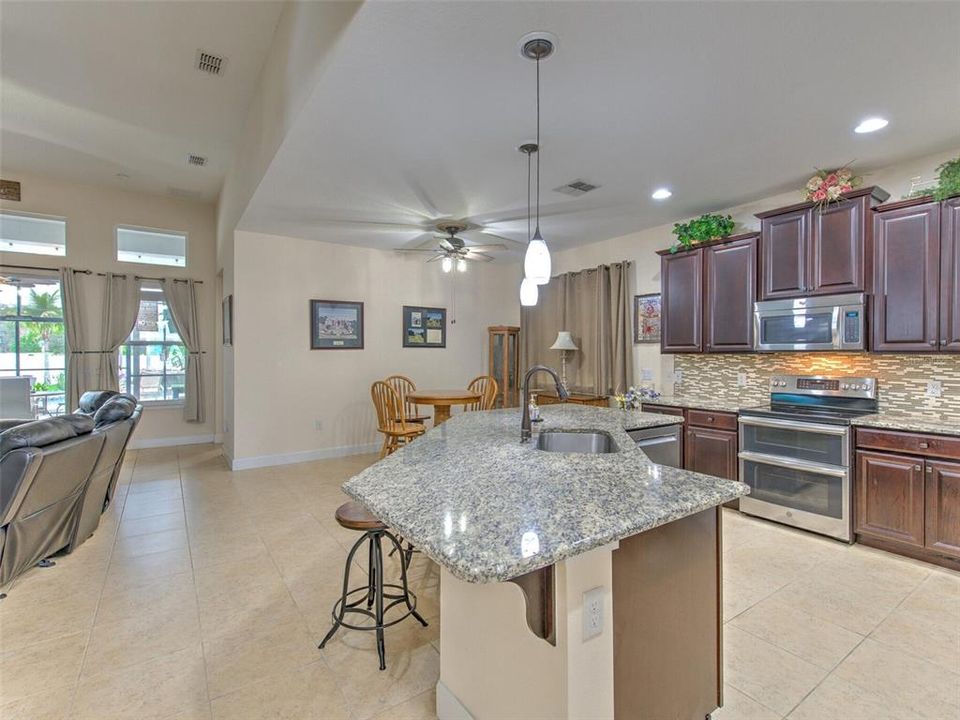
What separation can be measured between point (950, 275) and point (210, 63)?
5307mm

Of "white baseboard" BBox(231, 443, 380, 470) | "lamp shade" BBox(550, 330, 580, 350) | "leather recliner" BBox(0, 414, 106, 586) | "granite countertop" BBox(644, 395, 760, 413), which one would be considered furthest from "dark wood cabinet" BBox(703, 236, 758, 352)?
"leather recliner" BBox(0, 414, 106, 586)

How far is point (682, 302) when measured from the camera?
422 centimetres

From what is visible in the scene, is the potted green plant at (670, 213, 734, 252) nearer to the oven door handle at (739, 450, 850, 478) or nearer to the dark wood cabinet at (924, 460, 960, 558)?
the oven door handle at (739, 450, 850, 478)

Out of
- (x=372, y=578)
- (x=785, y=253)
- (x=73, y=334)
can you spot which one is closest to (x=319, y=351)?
(x=73, y=334)

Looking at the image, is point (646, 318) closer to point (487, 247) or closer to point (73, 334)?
point (487, 247)

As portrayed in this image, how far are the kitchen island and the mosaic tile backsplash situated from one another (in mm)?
2720

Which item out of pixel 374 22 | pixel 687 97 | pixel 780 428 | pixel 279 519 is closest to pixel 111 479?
pixel 279 519

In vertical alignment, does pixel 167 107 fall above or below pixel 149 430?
above

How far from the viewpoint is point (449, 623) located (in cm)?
161

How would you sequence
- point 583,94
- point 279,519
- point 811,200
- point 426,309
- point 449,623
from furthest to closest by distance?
point 426,309 < point 279,519 < point 811,200 < point 583,94 < point 449,623

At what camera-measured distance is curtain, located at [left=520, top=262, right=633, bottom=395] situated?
5035 mm

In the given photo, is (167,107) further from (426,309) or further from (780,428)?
(780,428)

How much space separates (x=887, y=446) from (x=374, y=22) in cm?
373

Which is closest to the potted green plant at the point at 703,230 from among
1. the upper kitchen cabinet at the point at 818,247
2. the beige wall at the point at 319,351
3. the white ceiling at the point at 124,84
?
the upper kitchen cabinet at the point at 818,247
